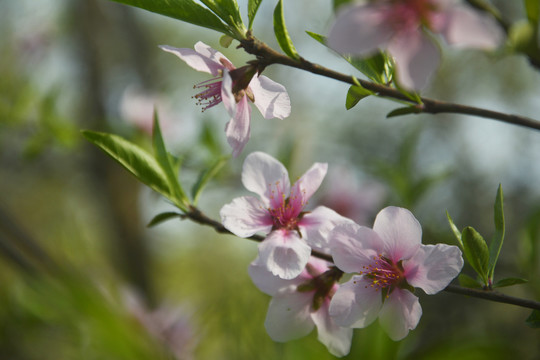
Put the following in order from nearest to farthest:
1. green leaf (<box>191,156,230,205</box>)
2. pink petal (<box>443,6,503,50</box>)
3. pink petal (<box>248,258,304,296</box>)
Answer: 1. pink petal (<box>443,6,503,50</box>)
2. pink petal (<box>248,258,304,296</box>)
3. green leaf (<box>191,156,230,205</box>)

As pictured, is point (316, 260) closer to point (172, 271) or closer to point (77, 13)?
point (77, 13)

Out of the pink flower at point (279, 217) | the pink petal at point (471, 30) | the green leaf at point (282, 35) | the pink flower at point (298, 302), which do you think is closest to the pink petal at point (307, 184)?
the pink flower at point (279, 217)

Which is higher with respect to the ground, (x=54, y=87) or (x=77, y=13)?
(x=54, y=87)

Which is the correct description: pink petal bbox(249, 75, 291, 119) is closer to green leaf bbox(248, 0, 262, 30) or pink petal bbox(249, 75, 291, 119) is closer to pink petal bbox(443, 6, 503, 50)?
green leaf bbox(248, 0, 262, 30)

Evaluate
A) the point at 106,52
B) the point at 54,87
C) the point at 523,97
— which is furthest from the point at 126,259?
the point at 523,97

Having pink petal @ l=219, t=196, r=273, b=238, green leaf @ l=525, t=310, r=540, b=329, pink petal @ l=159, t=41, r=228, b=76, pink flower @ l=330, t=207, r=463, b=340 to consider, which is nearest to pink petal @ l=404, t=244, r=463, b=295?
pink flower @ l=330, t=207, r=463, b=340

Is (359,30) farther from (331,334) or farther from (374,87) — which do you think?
(331,334)

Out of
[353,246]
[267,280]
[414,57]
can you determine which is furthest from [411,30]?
[267,280]
